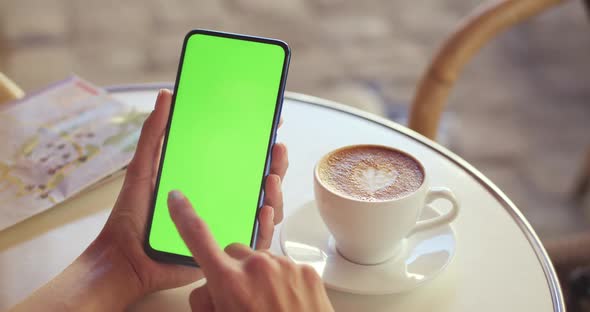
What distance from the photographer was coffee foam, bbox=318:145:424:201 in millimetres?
545

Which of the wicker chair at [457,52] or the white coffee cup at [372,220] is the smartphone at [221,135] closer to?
the white coffee cup at [372,220]

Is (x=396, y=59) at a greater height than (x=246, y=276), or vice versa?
(x=396, y=59)

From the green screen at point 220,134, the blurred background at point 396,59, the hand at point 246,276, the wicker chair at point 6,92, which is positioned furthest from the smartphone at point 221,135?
the blurred background at point 396,59

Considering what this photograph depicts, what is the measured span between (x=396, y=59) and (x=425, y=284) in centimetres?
146

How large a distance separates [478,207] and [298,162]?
0.68 feet

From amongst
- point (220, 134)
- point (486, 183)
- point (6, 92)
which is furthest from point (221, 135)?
point (6, 92)

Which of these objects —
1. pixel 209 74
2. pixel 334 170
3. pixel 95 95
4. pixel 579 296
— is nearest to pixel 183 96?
pixel 209 74

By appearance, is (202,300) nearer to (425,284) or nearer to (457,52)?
(425,284)

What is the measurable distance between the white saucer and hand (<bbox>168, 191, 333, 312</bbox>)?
99 mm

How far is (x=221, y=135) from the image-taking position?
1.79ft

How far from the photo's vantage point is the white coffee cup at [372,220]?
52 cm

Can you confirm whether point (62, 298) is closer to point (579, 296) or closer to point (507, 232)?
point (507, 232)

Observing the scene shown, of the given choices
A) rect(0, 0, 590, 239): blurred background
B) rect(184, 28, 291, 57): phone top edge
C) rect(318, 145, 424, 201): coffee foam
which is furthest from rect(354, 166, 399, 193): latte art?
rect(0, 0, 590, 239): blurred background

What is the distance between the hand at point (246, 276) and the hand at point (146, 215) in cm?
10
